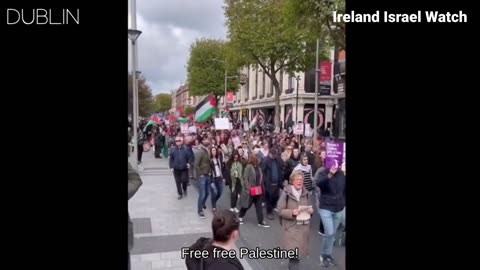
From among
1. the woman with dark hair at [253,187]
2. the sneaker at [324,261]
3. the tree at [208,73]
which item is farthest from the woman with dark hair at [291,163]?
the tree at [208,73]

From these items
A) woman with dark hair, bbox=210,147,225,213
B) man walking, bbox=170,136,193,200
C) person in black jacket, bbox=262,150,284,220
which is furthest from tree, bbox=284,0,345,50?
woman with dark hair, bbox=210,147,225,213

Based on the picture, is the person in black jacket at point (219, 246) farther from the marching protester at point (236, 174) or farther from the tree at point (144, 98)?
the tree at point (144, 98)

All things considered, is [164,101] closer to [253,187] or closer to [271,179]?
[271,179]

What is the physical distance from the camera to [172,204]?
888cm

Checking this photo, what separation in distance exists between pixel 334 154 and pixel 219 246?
3.81 metres

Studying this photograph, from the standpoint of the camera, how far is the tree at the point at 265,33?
23531 millimetres

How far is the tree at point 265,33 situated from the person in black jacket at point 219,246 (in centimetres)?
2120

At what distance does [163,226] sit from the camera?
6.96m

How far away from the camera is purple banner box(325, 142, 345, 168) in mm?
5600
